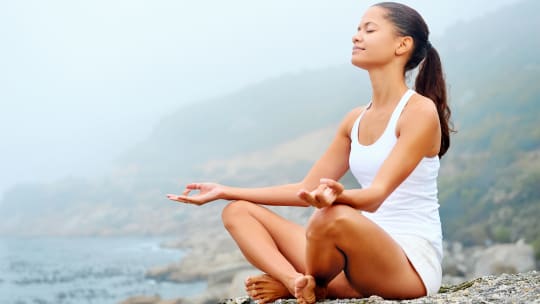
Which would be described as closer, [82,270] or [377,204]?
[377,204]

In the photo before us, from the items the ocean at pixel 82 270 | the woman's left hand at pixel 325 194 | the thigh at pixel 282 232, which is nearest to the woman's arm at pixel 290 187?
the thigh at pixel 282 232

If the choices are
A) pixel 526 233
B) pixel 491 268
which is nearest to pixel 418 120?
pixel 491 268

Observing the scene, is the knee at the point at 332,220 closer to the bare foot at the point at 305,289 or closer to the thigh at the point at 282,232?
the bare foot at the point at 305,289

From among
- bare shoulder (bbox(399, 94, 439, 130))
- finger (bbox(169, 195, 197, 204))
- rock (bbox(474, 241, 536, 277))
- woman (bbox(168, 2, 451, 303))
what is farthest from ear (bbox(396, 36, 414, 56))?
rock (bbox(474, 241, 536, 277))

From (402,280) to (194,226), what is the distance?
65347 millimetres

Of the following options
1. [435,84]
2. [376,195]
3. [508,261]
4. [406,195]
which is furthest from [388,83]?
[508,261]

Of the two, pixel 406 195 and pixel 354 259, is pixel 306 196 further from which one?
pixel 406 195

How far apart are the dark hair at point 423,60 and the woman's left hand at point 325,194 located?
100cm

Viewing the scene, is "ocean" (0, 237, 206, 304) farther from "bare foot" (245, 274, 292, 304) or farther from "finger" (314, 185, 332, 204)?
"finger" (314, 185, 332, 204)

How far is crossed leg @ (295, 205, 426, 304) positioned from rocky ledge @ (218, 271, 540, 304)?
76mm

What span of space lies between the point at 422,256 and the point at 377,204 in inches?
17.1

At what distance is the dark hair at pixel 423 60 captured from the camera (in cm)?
310

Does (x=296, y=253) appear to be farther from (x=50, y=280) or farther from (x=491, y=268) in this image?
(x=50, y=280)

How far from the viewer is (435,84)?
10.7ft
